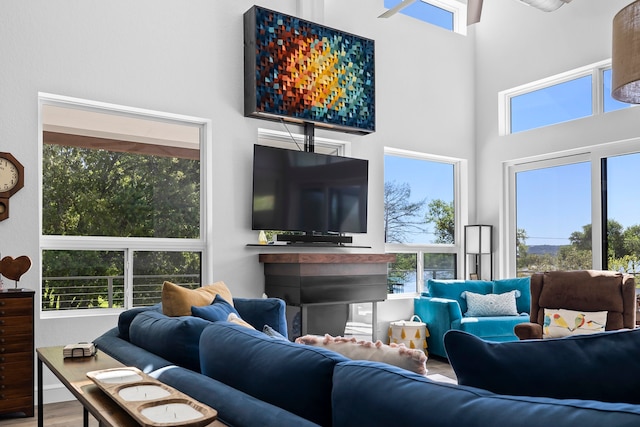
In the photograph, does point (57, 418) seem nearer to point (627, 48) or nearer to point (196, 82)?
point (196, 82)

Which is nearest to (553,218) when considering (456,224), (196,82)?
(456,224)

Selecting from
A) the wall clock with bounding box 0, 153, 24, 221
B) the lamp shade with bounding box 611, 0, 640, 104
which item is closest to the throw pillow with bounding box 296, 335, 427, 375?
the lamp shade with bounding box 611, 0, 640, 104

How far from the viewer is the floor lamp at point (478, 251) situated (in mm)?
6602

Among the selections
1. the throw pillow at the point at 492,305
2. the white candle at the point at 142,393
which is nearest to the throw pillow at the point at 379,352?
the white candle at the point at 142,393

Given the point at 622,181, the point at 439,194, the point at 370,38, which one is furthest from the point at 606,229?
the point at 370,38

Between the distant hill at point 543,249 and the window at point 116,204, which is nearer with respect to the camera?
the window at point 116,204

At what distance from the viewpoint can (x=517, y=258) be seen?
6645 mm

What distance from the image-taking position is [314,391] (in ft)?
4.58

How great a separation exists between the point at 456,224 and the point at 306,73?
2830 mm

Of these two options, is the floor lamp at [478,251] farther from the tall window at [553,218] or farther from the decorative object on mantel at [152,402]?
the decorative object on mantel at [152,402]

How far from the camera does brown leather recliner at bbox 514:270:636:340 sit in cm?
442

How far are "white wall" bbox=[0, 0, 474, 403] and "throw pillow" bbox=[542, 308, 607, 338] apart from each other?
1.83m

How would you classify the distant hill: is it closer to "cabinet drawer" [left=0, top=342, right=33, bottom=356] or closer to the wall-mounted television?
the wall-mounted television

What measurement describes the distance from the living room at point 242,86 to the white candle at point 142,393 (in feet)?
9.34
